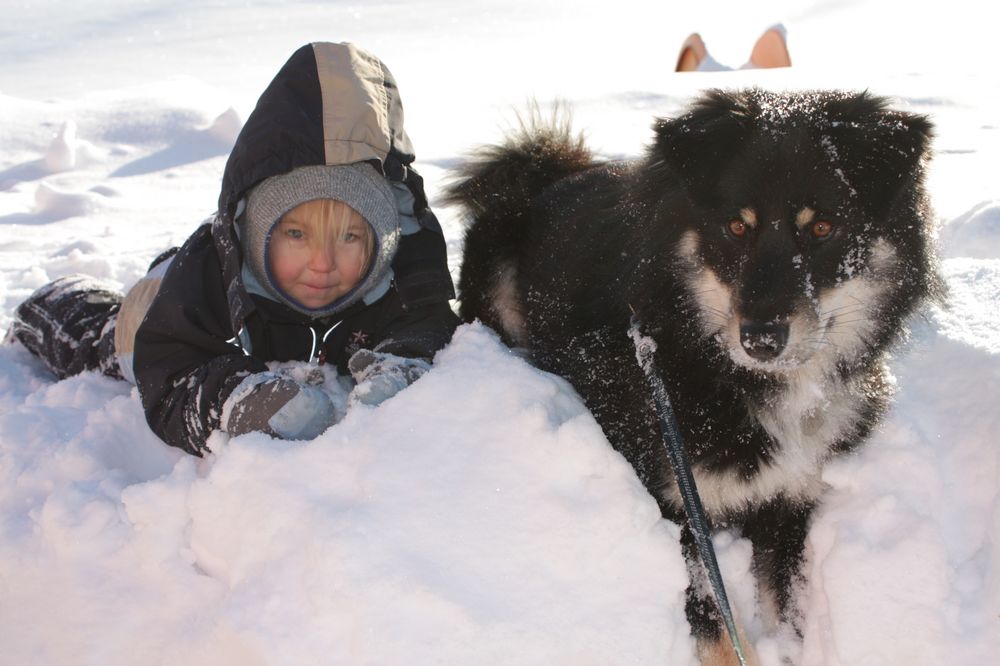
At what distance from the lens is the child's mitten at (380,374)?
2.23 meters

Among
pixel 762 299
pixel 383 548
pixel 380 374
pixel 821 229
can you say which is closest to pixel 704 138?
pixel 821 229

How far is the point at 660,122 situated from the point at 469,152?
1686mm

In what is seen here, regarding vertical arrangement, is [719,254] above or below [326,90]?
below

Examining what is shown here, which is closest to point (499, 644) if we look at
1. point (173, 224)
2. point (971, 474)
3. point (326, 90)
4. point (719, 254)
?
point (719, 254)

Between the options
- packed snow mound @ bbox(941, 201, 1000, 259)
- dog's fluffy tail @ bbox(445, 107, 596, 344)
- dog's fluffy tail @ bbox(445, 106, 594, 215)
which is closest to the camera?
dog's fluffy tail @ bbox(445, 107, 596, 344)

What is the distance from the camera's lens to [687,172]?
2.14 m

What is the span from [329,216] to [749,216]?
1.36m

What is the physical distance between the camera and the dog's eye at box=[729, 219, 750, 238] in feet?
6.74

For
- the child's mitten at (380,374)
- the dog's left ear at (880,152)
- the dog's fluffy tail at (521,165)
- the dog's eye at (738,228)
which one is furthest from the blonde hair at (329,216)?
the dog's left ear at (880,152)

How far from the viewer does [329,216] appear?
105 inches

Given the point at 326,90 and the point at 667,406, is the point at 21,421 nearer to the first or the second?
the point at 326,90

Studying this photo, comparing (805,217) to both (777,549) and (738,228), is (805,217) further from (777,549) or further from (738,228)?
(777,549)

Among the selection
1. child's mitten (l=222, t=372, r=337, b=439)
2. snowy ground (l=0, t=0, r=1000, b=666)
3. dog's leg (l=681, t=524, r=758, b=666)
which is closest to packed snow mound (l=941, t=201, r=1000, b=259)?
snowy ground (l=0, t=0, r=1000, b=666)

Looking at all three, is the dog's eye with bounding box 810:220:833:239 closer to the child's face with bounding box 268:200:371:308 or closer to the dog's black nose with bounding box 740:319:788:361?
the dog's black nose with bounding box 740:319:788:361
